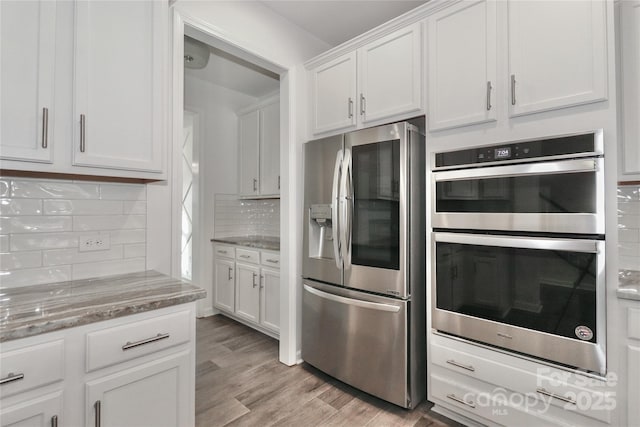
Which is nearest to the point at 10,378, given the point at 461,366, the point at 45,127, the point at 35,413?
the point at 35,413

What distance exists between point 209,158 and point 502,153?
3.22 metres

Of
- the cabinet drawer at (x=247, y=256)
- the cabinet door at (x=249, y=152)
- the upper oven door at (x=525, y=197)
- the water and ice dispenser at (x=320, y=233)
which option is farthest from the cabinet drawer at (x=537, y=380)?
the cabinet door at (x=249, y=152)

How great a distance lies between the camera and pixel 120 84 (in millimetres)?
1496

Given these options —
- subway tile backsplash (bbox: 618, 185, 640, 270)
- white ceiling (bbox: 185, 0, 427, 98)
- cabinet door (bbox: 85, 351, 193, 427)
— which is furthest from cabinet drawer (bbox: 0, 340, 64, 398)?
subway tile backsplash (bbox: 618, 185, 640, 270)

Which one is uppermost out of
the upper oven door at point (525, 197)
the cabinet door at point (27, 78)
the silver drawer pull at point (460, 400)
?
the cabinet door at point (27, 78)

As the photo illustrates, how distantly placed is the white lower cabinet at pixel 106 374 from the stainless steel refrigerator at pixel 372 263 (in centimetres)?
108

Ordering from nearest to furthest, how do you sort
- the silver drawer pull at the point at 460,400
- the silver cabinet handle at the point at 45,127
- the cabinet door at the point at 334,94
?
1. the silver cabinet handle at the point at 45,127
2. the silver drawer pull at the point at 460,400
3. the cabinet door at the point at 334,94

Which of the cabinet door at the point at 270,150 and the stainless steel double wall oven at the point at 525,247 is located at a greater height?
the cabinet door at the point at 270,150

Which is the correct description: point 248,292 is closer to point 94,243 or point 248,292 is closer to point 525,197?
point 94,243

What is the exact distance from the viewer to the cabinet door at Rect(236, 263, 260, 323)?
314 cm

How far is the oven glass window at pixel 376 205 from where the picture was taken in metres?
1.96

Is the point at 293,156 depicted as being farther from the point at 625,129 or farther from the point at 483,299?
the point at 625,129

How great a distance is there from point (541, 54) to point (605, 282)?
1.11 metres

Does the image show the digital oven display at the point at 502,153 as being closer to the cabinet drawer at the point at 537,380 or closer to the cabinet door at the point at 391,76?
the cabinet door at the point at 391,76
